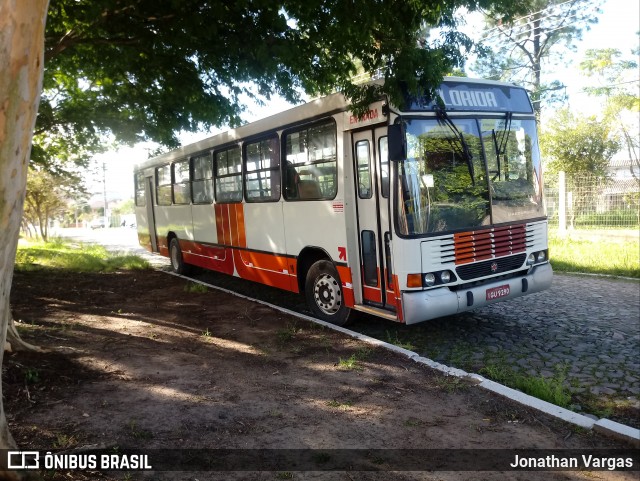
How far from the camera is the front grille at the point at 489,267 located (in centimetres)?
592

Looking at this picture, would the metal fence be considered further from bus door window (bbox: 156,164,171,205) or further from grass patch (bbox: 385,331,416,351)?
bus door window (bbox: 156,164,171,205)

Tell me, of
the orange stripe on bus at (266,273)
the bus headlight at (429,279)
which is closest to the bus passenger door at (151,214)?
the orange stripe on bus at (266,273)

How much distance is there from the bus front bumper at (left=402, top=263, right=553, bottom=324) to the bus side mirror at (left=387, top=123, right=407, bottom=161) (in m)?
1.55

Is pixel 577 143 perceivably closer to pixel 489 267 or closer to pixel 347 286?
pixel 489 267

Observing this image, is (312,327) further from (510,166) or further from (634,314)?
(634,314)

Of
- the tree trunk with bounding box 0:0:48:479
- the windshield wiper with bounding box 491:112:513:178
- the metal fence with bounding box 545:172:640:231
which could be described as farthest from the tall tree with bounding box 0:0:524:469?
the metal fence with bounding box 545:172:640:231

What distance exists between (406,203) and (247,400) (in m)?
2.79

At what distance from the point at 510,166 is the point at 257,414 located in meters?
4.44

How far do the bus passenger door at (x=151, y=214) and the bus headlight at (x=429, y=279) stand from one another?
10.6 meters

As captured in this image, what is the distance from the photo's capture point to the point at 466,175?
5938mm

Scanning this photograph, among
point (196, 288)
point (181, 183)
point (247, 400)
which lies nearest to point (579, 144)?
point (181, 183)

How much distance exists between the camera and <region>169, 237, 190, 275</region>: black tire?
12500mm

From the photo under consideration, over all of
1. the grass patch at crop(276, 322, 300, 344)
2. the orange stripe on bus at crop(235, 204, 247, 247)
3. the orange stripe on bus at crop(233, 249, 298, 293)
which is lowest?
the grass patch at crop(276, 322, 300, 344)

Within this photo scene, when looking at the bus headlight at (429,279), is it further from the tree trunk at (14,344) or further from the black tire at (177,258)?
the black tire at (177,258)
